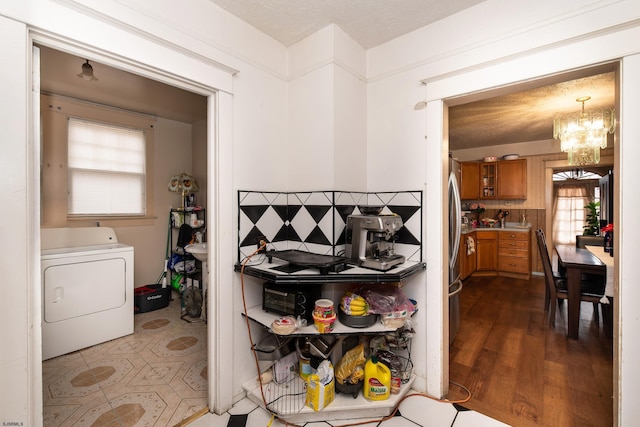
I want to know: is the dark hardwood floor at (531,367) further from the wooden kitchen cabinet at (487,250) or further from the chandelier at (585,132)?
the chandelier at (585,132)

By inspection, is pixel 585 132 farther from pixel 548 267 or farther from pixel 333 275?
pixel 333 275

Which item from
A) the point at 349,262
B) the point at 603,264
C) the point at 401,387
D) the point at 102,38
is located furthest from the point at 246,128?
the point at 603,264

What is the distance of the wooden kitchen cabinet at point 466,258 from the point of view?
15.1 feet

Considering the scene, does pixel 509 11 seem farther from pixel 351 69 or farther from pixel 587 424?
pixel 587 424

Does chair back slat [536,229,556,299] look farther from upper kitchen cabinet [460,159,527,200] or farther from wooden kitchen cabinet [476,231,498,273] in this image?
upper kitchen cabinet [460,159,527,200]

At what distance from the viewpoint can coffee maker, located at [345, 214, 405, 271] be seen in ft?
5.55

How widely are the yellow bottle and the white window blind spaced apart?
3.31 metres

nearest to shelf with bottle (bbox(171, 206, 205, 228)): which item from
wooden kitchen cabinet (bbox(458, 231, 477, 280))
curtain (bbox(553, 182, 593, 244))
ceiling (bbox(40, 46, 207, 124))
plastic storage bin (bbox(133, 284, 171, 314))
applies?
plastic storage bin (bbox(133, 284, 171, 314))

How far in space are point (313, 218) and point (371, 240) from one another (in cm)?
44

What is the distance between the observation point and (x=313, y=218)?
78.2 inches

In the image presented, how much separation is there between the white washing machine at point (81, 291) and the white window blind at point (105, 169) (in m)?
0.43

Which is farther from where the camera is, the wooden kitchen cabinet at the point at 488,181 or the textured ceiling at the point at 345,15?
the wooden kitchen cabinet at the point at 488,181

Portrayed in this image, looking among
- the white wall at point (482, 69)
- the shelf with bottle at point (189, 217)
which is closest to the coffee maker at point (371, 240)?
the white wall at point (482, 69)

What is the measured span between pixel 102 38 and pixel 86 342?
102 inches
